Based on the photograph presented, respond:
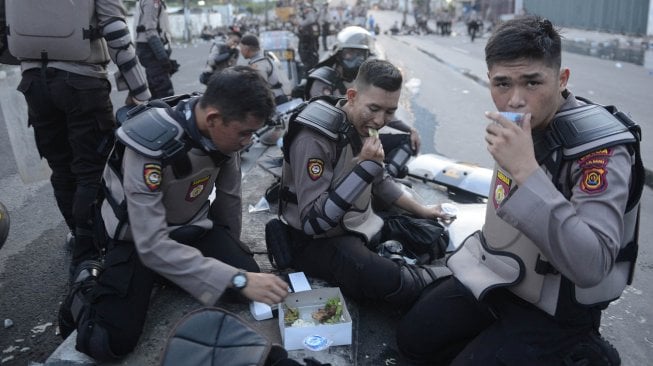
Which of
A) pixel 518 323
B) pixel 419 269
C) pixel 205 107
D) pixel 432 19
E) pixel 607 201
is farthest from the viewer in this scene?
pixel 432 19

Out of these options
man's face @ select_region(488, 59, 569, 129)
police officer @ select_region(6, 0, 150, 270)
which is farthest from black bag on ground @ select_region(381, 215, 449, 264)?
police officer @ select_region(6, 0, 150, 270)

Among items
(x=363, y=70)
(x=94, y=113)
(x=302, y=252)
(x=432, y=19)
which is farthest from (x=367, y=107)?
(x=432, y=19)

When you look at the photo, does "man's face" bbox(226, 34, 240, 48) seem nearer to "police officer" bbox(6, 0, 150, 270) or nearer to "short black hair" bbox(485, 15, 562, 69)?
"police officer" bbox(6, 0, 150, 270)

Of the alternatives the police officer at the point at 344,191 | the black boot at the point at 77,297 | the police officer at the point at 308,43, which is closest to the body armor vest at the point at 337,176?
the police officer at the point at 344,191

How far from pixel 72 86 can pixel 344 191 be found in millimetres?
1966

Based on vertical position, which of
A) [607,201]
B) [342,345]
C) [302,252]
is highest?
[607,201]

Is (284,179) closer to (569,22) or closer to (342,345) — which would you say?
(342,345)

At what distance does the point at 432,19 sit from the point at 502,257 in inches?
2258

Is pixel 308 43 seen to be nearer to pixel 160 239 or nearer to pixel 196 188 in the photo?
pixel 196 188

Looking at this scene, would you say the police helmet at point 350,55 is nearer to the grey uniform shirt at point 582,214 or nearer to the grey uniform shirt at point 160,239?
the grey uniform shirt at point 160,239

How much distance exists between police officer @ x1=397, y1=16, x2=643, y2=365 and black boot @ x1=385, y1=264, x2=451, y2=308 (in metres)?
0.27

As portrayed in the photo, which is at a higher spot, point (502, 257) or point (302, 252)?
point (502, 257)

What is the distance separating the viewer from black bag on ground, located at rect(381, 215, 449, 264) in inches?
130

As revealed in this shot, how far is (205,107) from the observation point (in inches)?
99.0
